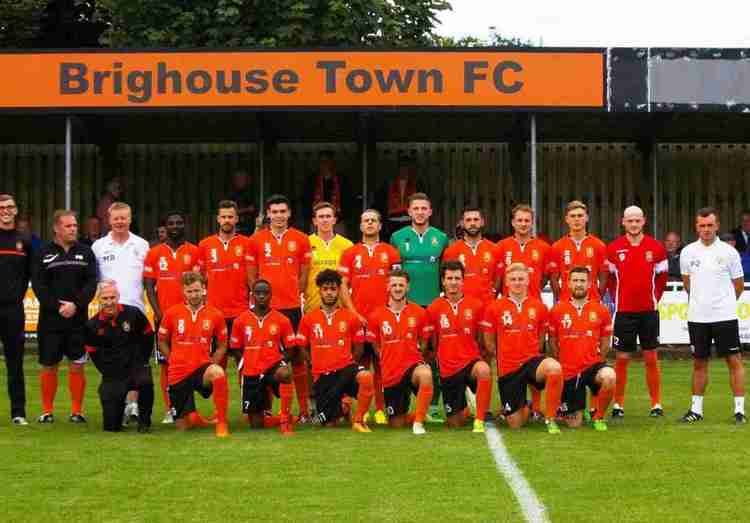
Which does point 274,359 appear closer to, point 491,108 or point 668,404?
point 668,404

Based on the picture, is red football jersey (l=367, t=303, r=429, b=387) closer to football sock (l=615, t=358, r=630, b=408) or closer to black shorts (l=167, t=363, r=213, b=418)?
black shorts (l=167, t=363, r=213, b=418)

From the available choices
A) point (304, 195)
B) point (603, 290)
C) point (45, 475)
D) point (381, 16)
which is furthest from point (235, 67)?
point (381, 16)

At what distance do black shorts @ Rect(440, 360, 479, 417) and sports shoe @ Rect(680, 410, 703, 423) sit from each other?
1.87 metres

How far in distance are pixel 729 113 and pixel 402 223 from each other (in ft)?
15.5

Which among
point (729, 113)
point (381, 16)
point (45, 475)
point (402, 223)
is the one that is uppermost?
point (381, 16)

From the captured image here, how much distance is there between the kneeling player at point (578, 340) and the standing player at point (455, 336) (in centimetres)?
68

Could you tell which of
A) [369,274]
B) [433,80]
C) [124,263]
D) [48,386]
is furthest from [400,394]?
[433,80]

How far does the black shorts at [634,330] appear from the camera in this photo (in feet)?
44.1

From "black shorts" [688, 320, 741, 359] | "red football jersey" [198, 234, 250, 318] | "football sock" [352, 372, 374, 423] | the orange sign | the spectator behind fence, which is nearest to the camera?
"football sock" [352, 372, 374, 423]

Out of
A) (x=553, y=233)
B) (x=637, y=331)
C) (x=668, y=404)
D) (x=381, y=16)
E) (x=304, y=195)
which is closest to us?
(x=637, y=331)

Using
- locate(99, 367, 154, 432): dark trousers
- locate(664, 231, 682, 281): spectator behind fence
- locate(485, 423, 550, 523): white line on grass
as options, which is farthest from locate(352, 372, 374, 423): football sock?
locate(664, 231, 682, 281): spectator behind fence

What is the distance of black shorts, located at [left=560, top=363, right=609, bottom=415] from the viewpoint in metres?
12.4

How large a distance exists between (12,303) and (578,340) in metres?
4.90

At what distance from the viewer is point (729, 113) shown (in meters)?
20.1
